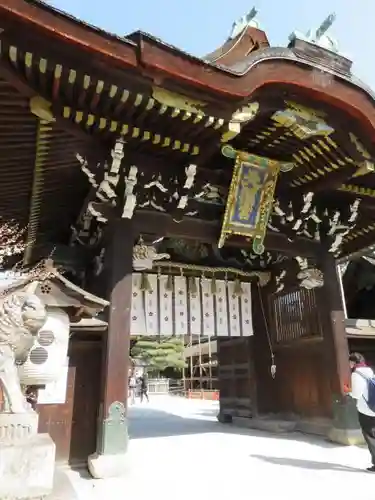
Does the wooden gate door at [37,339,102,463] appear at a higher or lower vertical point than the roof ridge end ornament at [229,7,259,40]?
lower

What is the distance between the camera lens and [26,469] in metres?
3.43

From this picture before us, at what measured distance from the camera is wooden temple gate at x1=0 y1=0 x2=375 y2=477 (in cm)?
453

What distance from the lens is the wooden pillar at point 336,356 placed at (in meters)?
7.00

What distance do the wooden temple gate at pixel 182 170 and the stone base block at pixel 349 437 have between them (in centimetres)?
6

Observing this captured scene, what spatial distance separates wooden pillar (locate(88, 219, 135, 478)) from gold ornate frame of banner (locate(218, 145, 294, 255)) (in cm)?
178

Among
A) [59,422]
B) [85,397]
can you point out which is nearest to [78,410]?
[85,397]

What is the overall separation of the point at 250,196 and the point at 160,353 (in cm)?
2679

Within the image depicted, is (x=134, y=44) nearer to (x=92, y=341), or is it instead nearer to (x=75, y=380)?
(x=92, y=341)

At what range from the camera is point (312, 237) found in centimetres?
797

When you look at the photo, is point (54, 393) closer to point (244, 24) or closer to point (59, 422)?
point (59, 422)

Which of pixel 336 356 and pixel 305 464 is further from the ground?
pixel 336 356

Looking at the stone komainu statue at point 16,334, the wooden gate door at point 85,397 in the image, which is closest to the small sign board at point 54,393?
the wooden gate door at point 85,397

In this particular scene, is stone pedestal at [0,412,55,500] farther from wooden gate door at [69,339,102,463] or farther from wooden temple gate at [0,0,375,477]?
wooden gate door at [69,339,102,463]

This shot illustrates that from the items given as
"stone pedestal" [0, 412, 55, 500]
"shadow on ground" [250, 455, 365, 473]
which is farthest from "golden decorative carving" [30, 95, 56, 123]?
"shadow on ground" [250, 455, 365, 473]
